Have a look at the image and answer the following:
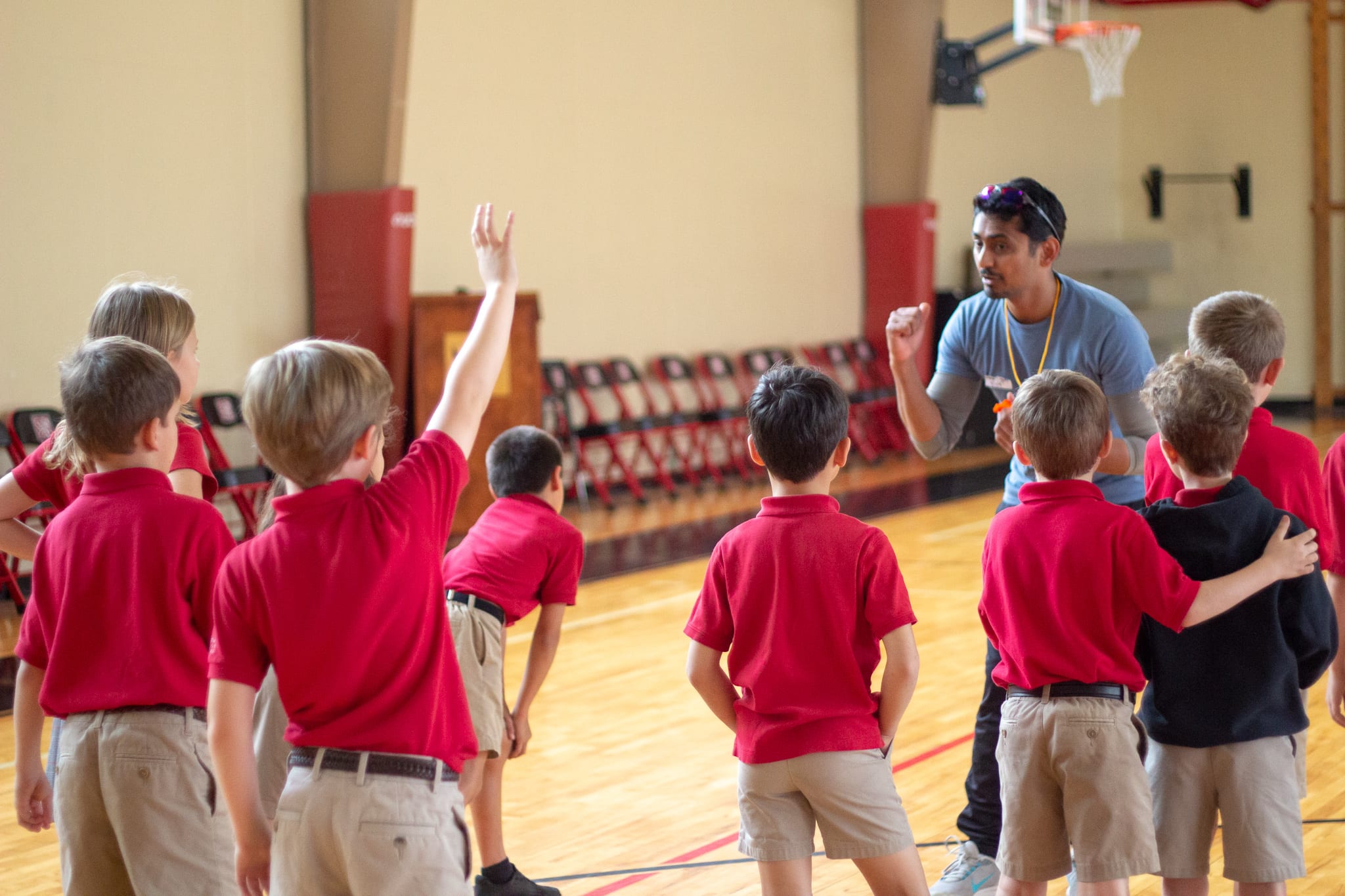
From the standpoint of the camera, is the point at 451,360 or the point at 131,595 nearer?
the point at 131,595

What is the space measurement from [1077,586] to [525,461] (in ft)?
4.69

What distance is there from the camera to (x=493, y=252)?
7.17 feet

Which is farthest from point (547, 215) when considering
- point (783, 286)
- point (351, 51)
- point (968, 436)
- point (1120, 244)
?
point (1120, 244)

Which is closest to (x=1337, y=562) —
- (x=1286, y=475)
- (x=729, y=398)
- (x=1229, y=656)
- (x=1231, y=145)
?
(x=1286, y=475)

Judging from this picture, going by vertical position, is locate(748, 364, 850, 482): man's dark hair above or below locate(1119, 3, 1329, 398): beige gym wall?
below

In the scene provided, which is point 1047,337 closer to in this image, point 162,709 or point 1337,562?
point 1337,562

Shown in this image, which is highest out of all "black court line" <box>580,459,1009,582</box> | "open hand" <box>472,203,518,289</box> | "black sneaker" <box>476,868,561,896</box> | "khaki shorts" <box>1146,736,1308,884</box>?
"open hand" <box>472,203,518,289</box>

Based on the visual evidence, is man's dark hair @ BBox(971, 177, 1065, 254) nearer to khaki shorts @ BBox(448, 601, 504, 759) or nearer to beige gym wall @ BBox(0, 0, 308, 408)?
khaki shorts @ BBox(448, 601, 504, 759)

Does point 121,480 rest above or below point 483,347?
below

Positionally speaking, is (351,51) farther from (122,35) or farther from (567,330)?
(567,330)

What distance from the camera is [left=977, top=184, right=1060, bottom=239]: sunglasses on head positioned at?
3.18m

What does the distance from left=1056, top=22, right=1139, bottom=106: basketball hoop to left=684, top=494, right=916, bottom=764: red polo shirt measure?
36.4 feet

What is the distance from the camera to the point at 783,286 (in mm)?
13141

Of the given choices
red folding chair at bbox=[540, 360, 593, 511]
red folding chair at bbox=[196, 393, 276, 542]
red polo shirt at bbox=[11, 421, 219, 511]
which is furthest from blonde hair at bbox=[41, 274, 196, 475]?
red folding chair at bbox=[540, 360, 593, 511]
